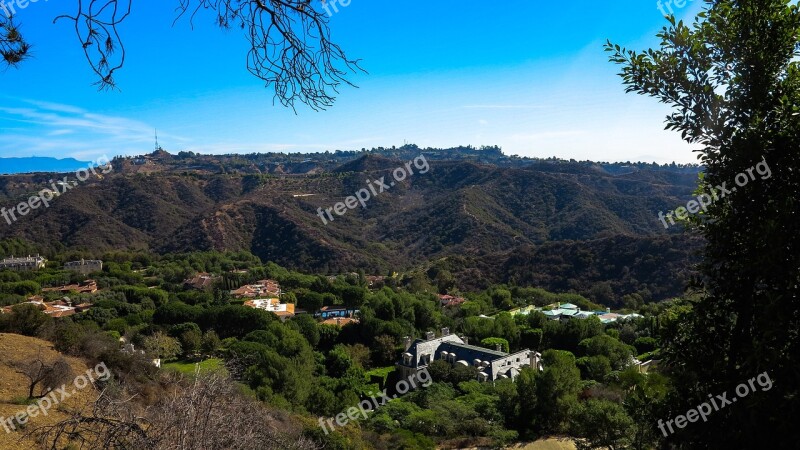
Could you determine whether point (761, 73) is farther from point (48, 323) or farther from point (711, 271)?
point (48, 323)

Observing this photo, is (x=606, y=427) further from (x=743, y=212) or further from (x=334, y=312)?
(x=334, y=312)

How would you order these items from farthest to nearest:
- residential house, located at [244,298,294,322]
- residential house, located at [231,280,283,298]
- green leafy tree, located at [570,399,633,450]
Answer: residential house, located at [231,280,283,298] < residential house, located at [244,298,294,322] < green leafy tree, located at [570,399,633,450]

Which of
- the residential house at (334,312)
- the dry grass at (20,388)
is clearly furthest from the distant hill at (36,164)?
the dry grass at (20,388)

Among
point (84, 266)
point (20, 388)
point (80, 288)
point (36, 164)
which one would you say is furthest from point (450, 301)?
point (36, 164)

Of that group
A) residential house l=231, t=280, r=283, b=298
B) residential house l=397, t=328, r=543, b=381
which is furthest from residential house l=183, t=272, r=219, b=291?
residential house l=397, t=328, r=543, b=381

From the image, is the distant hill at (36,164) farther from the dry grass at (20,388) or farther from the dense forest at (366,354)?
the dry grass at (20,388)

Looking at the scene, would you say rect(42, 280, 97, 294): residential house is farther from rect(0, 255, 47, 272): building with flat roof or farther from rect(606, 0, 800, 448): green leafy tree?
rect(606, 0, 800, 448): green leafy tree
